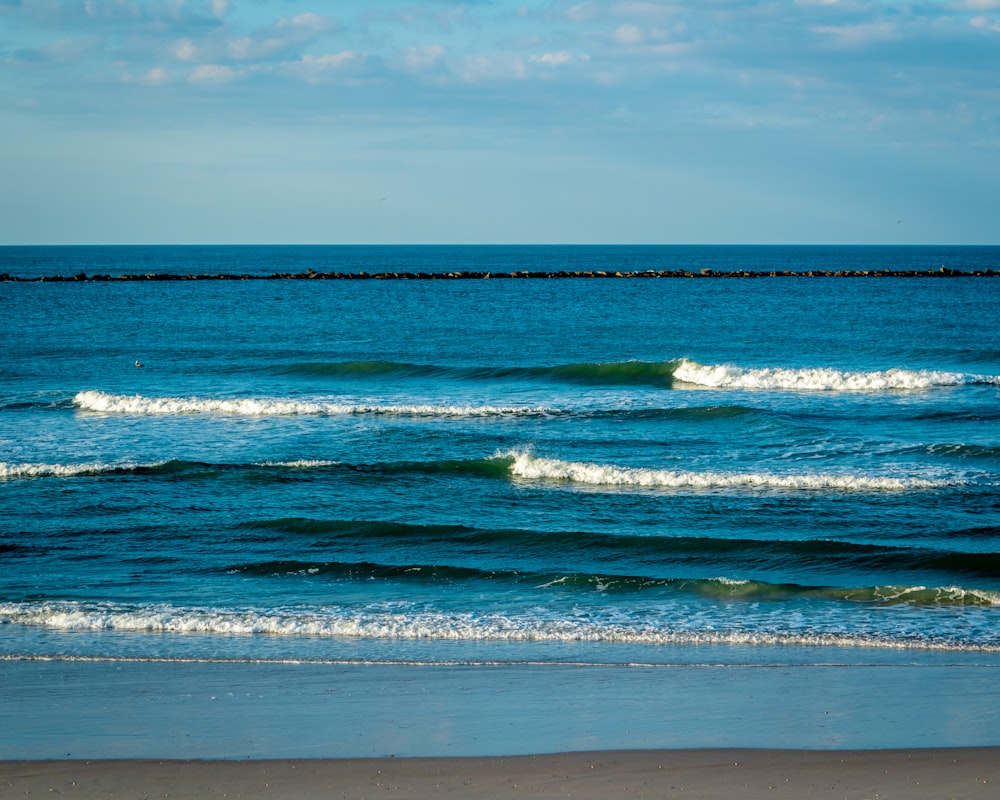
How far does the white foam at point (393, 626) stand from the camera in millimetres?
11844

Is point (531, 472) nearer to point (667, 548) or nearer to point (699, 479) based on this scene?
point (699, 479)

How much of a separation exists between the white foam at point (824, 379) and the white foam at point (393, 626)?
19863mm

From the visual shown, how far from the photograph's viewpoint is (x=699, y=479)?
1962 centimetres

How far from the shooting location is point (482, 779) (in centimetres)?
800

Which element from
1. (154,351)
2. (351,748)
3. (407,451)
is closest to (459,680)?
(351,748)

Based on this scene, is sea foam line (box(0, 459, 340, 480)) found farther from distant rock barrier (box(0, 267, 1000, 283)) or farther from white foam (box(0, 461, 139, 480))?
distant rock barrier (box(0, 267, 1000, 283))

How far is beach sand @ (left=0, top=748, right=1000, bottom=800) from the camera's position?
779 cm

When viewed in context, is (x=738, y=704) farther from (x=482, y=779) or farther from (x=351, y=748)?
(x=351, y=748)

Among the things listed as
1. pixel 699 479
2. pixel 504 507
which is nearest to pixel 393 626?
pixel 504 507

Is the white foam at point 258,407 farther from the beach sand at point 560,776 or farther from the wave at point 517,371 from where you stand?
the beach sand at point 560,776

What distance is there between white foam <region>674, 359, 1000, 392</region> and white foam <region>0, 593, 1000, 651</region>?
19.9 meters

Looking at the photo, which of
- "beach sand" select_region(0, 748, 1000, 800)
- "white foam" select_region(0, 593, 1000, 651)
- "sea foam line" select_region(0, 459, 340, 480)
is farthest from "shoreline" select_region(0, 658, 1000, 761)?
"sea foam line" select_region(0, 459, 340, 480)

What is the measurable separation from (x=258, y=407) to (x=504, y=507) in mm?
11339

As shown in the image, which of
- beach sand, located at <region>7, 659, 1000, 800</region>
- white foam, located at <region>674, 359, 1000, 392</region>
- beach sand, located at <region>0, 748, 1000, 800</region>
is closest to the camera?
beach sand, located at <region>0, 748, 1000, 800</region>
